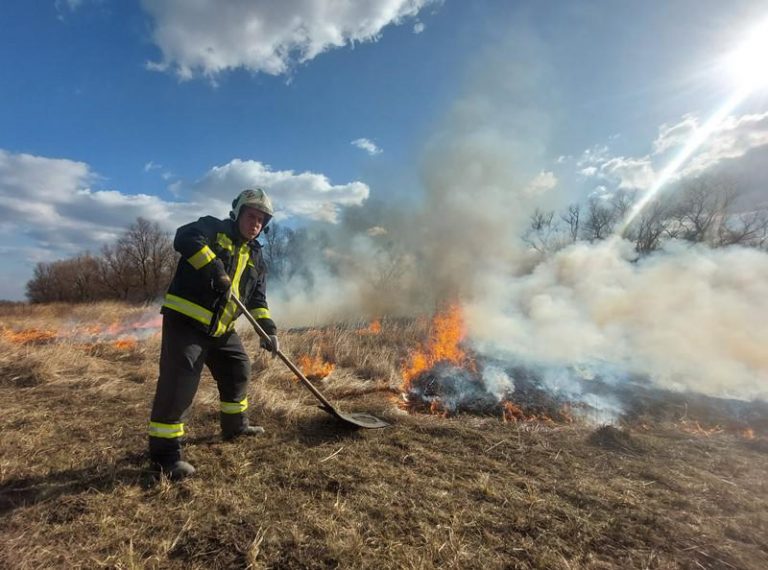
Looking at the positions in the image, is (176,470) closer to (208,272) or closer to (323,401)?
(323,401)

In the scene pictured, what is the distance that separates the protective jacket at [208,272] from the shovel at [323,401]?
142 millimetres

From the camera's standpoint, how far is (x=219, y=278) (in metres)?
3.34

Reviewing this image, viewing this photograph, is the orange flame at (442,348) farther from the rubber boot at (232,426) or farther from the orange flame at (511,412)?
the rubber boot at (232,426)

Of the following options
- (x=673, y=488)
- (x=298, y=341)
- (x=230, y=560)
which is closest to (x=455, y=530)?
(x=230, y=560)

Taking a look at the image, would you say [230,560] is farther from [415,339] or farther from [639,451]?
[415,339]

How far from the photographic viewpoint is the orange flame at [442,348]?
24.3 ft

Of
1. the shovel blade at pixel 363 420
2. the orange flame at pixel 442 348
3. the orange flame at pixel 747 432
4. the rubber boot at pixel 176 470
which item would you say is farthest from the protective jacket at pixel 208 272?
the orange flame at pixel 747 432

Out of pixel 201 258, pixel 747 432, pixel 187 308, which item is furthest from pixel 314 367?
pixel 747 432

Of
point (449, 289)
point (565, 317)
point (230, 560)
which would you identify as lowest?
point (230, 560)

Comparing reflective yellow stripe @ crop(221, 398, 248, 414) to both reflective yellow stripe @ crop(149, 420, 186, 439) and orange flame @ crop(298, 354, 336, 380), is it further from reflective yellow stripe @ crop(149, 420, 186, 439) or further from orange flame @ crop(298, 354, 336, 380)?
orange flame @ crop(298, 354, 336, 380)

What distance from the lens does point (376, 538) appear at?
2.41m

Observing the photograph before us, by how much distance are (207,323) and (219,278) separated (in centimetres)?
40

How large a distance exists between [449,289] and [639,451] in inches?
475

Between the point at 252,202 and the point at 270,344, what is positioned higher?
the point at 252,202
